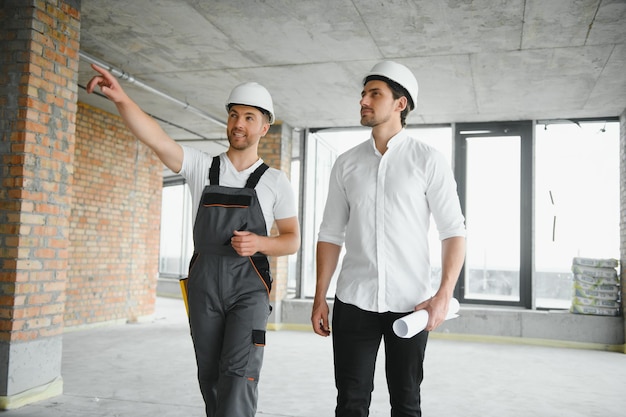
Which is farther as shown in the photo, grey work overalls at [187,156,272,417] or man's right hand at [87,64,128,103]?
grey work overalls at [187,156,272,417]

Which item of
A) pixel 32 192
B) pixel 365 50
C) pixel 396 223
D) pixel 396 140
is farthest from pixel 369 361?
pixel 365 50

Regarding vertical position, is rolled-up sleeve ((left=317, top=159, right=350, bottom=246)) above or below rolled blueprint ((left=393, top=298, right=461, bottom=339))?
above

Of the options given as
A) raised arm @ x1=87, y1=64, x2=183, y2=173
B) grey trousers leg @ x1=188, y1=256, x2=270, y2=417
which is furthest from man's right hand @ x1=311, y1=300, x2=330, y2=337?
raised arm @ x1=87, y1=64, x2=183, y2=173

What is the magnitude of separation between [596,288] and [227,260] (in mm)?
6739

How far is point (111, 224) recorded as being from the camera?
8.23 meters

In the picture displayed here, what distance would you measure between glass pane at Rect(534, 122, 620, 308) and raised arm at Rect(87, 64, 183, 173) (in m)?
6.97

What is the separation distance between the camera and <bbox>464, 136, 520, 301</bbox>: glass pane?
827 cm

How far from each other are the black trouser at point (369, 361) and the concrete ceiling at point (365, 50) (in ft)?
10.3

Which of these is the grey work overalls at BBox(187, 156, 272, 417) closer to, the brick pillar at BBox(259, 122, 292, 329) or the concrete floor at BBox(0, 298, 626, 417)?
the concrete floor at BBox(0, 298, 626, 417)

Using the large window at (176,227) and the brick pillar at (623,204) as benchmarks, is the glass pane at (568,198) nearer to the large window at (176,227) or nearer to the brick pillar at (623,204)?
the brick pillar at (623,204)

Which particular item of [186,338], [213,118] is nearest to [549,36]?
[213,118]

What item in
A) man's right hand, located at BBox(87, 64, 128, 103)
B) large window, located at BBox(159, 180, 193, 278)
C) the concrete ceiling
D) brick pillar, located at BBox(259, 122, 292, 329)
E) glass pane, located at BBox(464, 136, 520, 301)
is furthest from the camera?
large window, located at BBox(159, 180, 193, 278)

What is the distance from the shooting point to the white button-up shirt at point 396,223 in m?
2.05

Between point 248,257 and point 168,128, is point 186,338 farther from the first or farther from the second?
point 248,257
